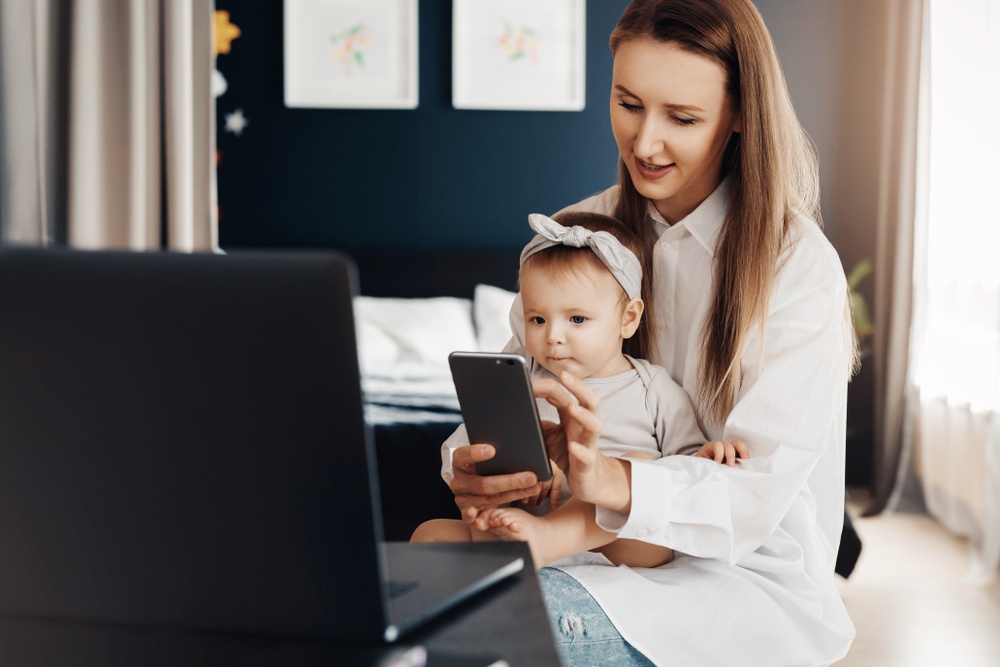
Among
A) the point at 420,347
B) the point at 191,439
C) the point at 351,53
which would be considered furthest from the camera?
the point at 351,53

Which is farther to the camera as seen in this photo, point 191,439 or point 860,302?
point 860,302

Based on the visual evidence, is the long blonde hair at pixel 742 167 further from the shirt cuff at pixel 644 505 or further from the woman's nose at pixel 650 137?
the shirt cuff at pixel 644 505

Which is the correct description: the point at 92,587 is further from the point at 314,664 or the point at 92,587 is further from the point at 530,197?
the point at 530,197

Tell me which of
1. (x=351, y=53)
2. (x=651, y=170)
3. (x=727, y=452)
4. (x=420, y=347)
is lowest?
(x=420, y=347)

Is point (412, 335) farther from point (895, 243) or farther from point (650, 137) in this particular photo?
point (650, 137)

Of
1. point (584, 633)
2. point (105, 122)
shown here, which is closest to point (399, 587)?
point (584, 633)

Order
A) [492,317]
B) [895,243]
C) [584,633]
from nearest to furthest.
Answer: [584,633] < [492,317] < [895,243]

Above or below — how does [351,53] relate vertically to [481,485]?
above

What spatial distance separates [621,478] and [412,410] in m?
1.87

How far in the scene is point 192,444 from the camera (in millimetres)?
624

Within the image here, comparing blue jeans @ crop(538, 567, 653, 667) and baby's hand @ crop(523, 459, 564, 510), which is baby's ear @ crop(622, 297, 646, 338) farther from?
blue jeans @ crop(538, 567, 653, 667)

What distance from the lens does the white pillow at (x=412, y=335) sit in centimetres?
354

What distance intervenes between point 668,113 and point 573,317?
326 millimetres

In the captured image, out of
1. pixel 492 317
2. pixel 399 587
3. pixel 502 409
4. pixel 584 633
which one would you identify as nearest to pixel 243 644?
pixel 399 587
